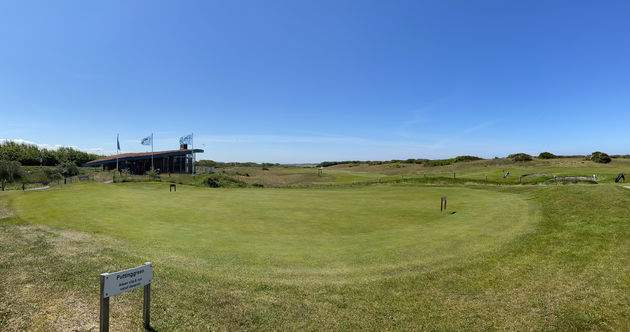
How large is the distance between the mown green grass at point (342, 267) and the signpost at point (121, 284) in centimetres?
61

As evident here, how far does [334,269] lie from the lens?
359 inches

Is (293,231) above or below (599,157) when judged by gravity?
below

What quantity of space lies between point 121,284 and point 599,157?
80449 mm

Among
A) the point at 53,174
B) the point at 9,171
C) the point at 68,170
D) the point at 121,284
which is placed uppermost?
the point at 68,170

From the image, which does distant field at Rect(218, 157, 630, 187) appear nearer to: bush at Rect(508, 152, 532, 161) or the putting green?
bush at Rect(508, 152, 532, 161)

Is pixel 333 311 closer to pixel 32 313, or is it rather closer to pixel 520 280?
pixel 520 280

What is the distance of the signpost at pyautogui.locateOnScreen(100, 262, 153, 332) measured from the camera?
185 inches

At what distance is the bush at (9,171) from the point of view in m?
48.9

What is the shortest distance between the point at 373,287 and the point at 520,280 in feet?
13.3

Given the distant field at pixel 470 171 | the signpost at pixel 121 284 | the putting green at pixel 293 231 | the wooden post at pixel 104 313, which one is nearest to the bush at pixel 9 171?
the distant field at pixel 470 171

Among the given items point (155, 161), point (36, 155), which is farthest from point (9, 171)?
point (36, 155)

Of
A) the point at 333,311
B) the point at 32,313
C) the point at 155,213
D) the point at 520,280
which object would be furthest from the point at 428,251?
the point at 155,213

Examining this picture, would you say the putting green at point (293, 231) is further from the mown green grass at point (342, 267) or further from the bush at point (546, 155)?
the bush at point (546, 155)

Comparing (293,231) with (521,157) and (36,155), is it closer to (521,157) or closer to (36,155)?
(521,157)
